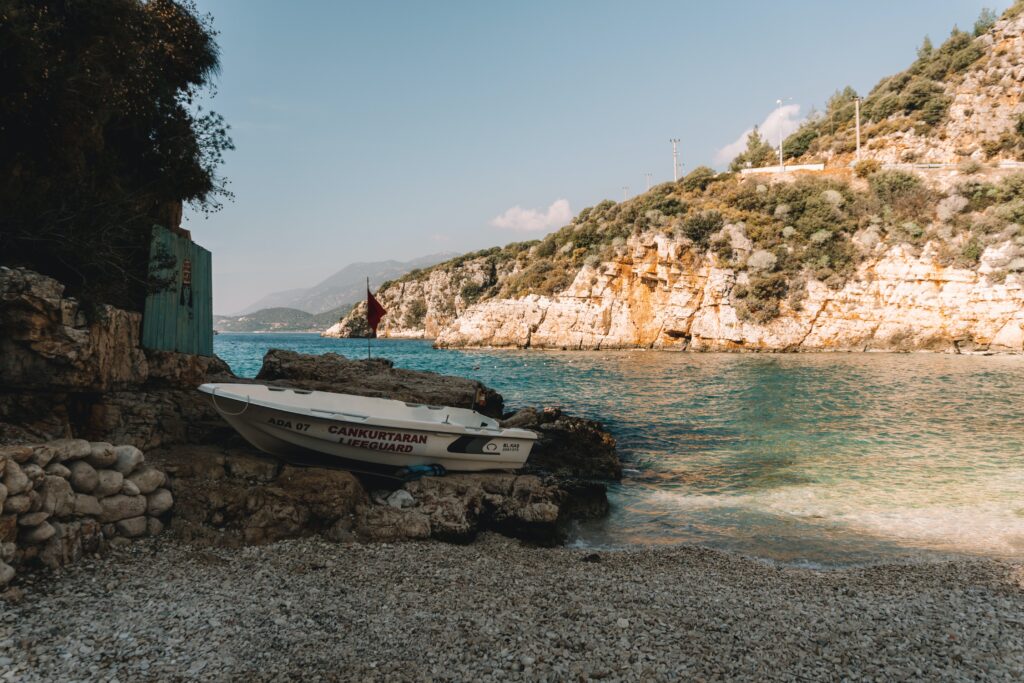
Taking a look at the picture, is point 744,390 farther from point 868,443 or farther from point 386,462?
point 386,462

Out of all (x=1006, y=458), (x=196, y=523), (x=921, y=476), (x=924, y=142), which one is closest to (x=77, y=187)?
(x=196, y=523)

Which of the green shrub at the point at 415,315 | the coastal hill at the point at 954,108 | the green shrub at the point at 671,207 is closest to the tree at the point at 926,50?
the coastal hill at the point at 954,108

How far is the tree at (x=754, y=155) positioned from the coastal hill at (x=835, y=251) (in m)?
8.28

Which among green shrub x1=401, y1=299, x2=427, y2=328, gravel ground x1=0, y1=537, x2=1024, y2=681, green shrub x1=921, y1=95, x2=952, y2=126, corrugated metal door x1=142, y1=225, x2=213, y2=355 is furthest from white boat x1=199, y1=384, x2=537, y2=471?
green shrub x1=401, y1=299, x2=427, y2=328

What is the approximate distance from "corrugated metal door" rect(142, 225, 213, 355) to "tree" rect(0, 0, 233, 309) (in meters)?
0.27

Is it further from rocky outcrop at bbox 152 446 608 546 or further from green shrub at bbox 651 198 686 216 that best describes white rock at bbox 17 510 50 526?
green shrub at bbox 651 198 686 216

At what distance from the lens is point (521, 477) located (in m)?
9.69

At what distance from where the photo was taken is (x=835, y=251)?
53344 millimetres

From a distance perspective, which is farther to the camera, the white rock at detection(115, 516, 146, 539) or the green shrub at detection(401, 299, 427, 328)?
the green shrub at detection(401, 299, 427, 328)

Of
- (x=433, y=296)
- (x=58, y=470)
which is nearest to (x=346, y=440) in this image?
(x=58, y=470)

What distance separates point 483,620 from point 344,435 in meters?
4.52

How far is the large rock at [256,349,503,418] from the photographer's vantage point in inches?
536

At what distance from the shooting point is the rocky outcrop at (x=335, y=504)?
280 inches

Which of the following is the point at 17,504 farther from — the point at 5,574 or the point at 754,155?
the point at 754,155
